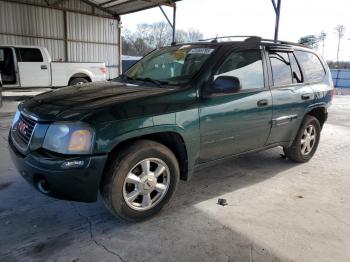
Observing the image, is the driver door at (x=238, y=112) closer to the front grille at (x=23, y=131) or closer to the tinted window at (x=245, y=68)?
the tinted window at (x=245, y=68)

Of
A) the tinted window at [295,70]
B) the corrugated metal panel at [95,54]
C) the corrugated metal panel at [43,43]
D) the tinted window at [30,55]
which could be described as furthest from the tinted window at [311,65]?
the corrugated metal panel at [95,54]

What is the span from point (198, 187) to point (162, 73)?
1465 millimetres

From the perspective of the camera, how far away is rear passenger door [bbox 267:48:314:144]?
13.8ft

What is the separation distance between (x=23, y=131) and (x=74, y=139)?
2.50 feet

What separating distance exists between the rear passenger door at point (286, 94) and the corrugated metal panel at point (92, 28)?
16932 millimetres

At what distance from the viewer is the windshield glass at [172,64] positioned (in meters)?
3.61

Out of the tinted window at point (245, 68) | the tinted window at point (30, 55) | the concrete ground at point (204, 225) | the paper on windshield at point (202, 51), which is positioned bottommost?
the concrete ground at point (204, 225)

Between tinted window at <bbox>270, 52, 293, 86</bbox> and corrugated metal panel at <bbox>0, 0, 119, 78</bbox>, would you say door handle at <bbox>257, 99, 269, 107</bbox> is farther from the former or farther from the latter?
corrugated metal panel at <bbox>0, 0, 119, 78</bbox>

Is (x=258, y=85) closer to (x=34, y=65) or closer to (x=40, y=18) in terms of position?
(x=34, y=65)

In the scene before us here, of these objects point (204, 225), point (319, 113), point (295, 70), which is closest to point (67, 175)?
point (204, 225)

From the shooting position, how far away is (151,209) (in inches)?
129

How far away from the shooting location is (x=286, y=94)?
430 centimetres

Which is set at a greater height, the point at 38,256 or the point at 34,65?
the point at 34,65

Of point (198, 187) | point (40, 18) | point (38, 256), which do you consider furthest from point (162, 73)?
point (40, 18)
